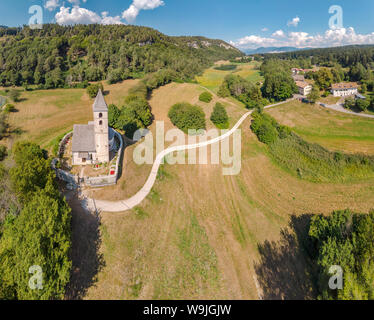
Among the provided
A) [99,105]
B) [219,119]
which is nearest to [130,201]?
[99,105]

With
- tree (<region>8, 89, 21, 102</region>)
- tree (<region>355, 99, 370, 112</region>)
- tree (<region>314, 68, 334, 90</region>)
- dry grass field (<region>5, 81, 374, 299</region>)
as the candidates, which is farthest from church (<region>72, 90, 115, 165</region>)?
tree (<region>314, 68, 334, 90</region>)

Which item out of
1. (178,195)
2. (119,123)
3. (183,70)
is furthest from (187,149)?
(183,70)

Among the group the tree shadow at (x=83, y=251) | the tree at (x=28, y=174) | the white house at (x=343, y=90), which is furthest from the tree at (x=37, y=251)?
the white house at (x=343, y=90)

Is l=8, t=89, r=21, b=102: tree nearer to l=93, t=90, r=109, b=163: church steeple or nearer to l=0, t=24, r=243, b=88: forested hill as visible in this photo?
l=0, t=24, r=243, b=88: forested hill

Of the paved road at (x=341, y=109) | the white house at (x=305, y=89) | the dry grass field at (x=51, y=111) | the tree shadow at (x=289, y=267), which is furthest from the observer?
the white house at (x=305, y=89)

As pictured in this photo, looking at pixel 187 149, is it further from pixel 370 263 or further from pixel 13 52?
pixel 13 52

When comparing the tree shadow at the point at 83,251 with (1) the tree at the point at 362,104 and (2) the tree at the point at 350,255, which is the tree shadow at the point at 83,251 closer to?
(2) the tree at the point at 350,255

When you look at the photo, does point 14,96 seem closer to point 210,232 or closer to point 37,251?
point 37,251
